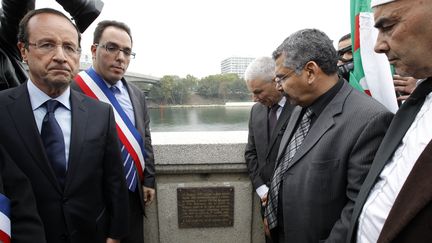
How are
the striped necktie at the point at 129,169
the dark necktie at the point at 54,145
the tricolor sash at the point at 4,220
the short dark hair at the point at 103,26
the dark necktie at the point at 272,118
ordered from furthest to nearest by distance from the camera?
the dark necktie at the point at 272,118 → the short dark hair at the point at 103,26 → the striped necktie at the point at 129,169 → the dark necktie at the point at 54,145 → the tricolor sash at the point at 4,220

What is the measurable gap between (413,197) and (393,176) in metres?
0.24

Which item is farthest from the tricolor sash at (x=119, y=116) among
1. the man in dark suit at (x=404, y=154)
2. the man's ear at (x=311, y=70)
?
the man in dark suit at (x=404, y=154)

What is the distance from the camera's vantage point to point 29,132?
1.49 m

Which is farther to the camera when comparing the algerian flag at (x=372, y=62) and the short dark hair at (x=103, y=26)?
the short dark hair at (x=103, y=26)

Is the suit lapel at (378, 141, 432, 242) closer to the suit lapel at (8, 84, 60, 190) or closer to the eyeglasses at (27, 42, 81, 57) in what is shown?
the suit lapel at (8, 84, 60, 190)

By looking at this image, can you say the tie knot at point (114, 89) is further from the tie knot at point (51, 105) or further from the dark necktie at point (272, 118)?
the dark necktie at point (272, 118)

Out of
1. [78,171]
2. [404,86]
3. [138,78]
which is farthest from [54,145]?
[138,78]

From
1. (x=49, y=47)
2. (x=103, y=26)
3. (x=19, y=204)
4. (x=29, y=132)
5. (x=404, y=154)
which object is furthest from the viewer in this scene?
(x=103, y=26)

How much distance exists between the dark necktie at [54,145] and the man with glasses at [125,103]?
601 mm

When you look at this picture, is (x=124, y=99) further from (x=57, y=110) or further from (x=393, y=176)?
(x=393, y=176)

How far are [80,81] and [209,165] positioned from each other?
1.30 metres

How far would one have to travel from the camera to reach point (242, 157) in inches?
102

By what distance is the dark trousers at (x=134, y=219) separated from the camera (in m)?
2.18

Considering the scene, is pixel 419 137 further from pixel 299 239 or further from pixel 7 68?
pixel 7 68
